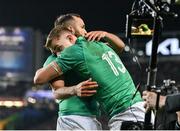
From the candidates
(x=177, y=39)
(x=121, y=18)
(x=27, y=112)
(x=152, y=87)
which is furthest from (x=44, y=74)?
(x=27, y=112)

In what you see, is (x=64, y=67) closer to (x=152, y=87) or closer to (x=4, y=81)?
(x=152, y=87)

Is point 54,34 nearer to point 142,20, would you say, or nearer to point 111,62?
point 111,62

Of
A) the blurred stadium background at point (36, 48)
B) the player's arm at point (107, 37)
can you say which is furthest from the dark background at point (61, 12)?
the player's arm at point (107, 37)

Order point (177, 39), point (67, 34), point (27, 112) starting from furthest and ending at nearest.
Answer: point (27, 112) → point (177, 39) → point (67, 34)

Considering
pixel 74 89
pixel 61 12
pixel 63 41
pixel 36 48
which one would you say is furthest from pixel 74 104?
pixel 36 48

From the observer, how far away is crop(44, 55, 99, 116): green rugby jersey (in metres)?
3.12

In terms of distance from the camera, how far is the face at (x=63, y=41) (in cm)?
321

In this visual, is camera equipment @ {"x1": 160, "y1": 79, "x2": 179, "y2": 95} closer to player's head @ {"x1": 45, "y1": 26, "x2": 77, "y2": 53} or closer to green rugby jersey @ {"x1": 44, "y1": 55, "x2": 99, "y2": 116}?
green rugby jersey @ {"x1": 44, "y1": 55, "x2": 99, "y2": 116}

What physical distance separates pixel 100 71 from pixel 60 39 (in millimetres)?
334

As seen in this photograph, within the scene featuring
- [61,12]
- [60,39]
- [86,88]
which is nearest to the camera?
[86,88]

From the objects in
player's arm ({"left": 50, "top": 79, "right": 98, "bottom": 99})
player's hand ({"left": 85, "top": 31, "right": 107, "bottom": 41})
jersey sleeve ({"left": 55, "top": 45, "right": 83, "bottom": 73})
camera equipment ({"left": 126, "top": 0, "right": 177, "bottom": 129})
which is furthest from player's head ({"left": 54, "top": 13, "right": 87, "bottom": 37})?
camera equipment ({"left": 126, "top": 0, "right": 177, "bottom": 129})

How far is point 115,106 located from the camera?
306 cm

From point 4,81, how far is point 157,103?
13403 millimetres

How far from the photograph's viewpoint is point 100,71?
3062 millimetres
